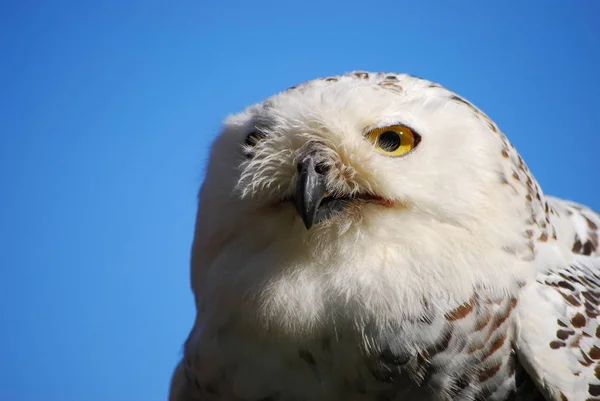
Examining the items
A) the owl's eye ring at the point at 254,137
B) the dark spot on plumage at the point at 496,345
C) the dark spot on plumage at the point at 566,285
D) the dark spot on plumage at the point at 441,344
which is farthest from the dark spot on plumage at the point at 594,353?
the owl's eye ring at the point at 254,137

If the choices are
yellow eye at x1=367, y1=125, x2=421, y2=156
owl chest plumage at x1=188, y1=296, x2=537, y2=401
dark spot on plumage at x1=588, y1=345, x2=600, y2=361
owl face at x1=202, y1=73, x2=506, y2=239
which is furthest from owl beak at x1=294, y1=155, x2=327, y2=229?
dark spot on plumage at x1=588, y1=345, x2=600, y2=361

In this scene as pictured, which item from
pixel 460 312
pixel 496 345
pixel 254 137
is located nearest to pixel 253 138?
pixel 254 137

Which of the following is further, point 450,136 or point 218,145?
point 218,145

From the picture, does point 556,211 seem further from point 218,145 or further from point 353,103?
point 218,145

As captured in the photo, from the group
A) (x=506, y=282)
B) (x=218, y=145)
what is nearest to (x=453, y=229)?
(x=506, y=282)

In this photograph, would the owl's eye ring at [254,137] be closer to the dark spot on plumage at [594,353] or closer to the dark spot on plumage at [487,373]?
the dark spot on plumage at [487,373]

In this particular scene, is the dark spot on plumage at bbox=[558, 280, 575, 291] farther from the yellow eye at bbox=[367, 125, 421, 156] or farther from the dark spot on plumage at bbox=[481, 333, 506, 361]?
the yellow eye at bbox=[367, 125, 421, 156]

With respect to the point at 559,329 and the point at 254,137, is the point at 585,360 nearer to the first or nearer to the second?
the point at 559,329
